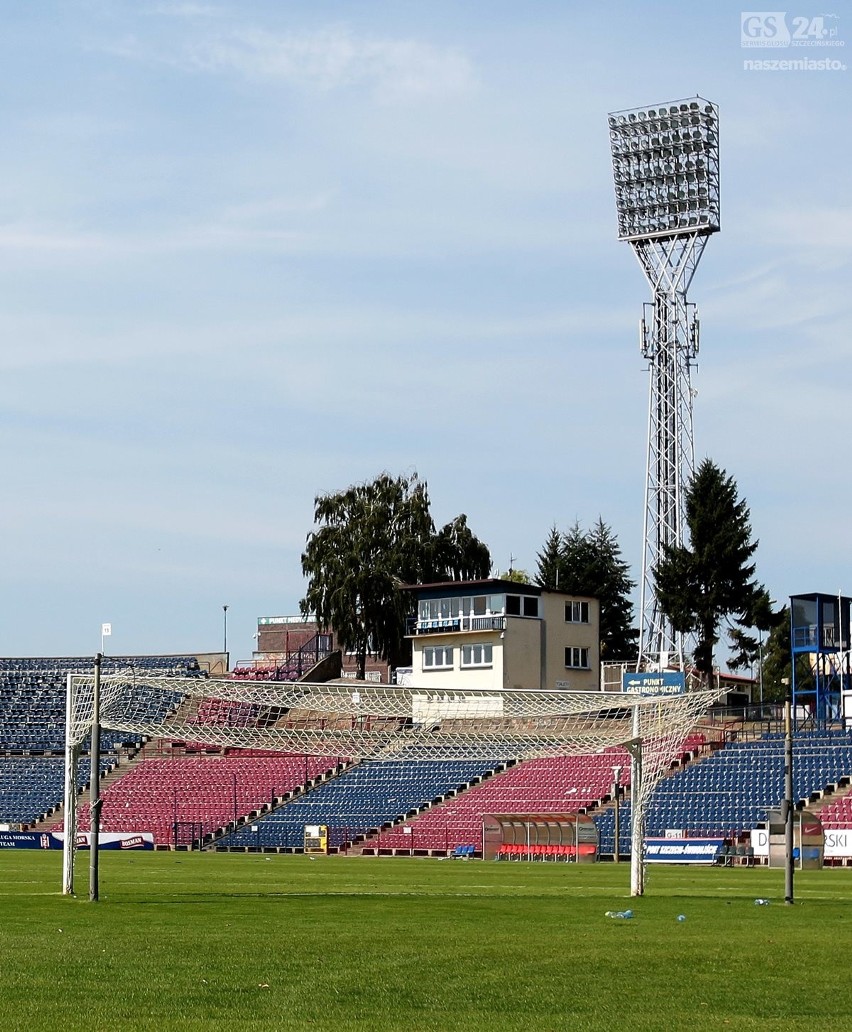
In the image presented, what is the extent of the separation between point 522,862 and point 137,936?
3498 cm

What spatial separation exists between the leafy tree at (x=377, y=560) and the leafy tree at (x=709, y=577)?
19.8 m

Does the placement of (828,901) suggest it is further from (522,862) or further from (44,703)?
(44,703)

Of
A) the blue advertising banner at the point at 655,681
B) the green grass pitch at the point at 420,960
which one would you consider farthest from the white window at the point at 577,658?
the green grass pitch at the point at 420,960

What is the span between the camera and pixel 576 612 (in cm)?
8444

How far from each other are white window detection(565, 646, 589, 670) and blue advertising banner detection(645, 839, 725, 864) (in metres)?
30.9

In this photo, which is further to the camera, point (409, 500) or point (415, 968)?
point (409, 500)

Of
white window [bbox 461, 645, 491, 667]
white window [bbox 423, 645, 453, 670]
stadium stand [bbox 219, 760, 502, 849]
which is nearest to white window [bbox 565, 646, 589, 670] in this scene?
white window [bbox 461, 645, 491, 667]

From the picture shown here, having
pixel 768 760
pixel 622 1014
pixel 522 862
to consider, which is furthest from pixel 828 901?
pixel 768 760

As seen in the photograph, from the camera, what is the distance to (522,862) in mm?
54969

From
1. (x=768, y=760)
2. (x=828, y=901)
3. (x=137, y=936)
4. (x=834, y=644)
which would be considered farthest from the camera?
(x=834, y=644)

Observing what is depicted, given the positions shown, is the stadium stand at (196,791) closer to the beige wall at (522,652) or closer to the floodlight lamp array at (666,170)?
the beige wall at (522,652)

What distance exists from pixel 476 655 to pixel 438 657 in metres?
2.80

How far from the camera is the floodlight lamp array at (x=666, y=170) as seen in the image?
8056 centimetres

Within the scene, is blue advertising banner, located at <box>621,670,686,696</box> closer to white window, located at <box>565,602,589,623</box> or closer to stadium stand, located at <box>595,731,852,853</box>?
stadium stand, located at <box>595,731,852,853</box>
